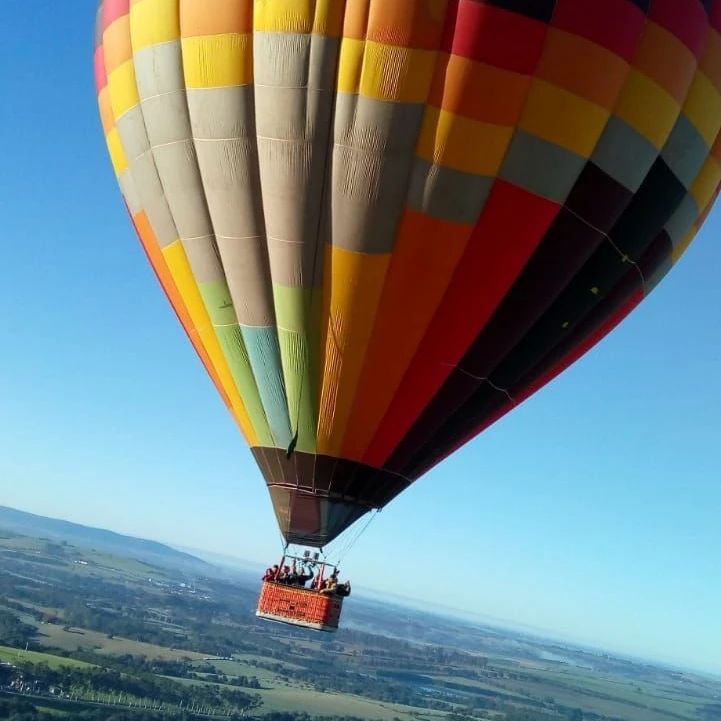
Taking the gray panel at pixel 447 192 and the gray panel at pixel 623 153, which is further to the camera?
the gray panel at pixel 623 153

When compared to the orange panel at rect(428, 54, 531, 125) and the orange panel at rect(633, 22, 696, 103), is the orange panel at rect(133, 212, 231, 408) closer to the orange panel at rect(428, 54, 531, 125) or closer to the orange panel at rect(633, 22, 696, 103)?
the orange panel at rect(428, 54, 531, 125)

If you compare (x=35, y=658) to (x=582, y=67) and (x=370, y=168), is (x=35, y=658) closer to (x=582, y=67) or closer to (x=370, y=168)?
(x=370, y=168)

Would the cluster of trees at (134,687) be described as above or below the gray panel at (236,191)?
below

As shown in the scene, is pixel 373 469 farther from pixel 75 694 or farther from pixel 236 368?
pixel 75 694

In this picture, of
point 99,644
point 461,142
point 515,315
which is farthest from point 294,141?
point 99,644

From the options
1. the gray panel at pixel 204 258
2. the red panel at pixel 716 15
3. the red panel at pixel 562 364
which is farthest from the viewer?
the red panel at pixel 562 364

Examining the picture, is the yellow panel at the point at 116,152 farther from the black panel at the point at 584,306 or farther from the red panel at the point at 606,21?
the red panel at the point at 606,21

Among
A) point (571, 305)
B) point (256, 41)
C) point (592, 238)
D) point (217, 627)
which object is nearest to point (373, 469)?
point (571, 305)

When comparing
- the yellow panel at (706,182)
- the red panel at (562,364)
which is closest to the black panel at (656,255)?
the red panel at (562,364)
